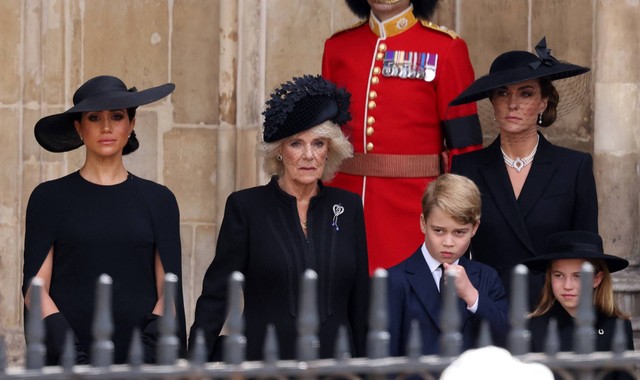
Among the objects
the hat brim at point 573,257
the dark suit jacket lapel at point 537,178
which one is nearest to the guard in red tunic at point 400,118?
the dark suit jacket lapel at point 537,178

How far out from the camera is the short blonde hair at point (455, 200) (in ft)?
17.9

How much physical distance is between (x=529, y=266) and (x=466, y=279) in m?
0.37

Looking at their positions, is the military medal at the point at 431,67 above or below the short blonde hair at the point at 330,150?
above

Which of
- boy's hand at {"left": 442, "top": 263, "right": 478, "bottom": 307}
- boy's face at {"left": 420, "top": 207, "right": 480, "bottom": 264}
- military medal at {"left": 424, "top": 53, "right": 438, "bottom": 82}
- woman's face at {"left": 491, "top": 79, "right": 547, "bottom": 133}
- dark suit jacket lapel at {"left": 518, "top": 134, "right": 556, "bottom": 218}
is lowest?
boy's hand at {"left": 442, "top": 263, "right": 478, "bottom": 307}

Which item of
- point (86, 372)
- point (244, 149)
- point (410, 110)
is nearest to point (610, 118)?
point (410, 110)

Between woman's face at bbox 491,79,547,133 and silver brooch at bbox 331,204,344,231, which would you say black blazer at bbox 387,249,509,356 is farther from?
woman's face at bbox 491,79,547,133

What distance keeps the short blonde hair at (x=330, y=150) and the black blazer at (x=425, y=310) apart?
20.3 inches

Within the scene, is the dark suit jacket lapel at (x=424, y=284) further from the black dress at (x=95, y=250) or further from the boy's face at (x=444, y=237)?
the black dress at (x=95, y=250)

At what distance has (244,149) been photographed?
24.5 feet

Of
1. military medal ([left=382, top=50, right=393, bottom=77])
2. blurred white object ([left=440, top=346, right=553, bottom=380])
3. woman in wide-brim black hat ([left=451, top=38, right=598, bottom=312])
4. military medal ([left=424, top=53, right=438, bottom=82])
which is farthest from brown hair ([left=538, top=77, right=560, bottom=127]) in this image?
blurred white object ([left=440, top=346, right=553, bottom=380])

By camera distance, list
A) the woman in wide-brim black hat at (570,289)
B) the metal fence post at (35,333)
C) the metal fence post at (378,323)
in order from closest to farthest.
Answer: the metal fence post at (35,333) → the metal fence post at (378,323) → the woman in wide-brim black hat at (570,289)

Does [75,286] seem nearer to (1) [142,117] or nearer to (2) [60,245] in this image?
(2) [60,245]

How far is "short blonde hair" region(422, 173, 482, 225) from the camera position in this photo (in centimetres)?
544

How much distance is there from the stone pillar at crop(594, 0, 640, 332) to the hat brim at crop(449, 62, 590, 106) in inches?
37.4
